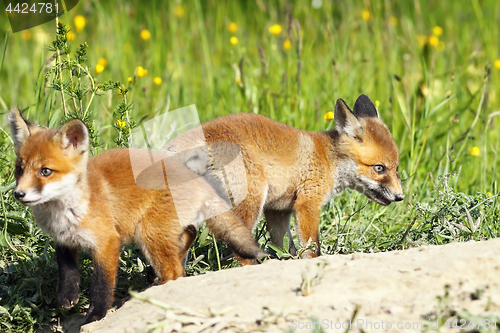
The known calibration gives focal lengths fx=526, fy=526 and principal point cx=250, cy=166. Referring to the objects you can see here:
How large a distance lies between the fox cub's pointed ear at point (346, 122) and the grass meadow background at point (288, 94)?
802 mm

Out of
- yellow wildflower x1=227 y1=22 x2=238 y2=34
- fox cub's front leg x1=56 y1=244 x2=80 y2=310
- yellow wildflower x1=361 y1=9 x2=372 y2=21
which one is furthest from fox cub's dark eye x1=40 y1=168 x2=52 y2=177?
yellow wildflower x1=361 y1=9 x2=372 y2=21

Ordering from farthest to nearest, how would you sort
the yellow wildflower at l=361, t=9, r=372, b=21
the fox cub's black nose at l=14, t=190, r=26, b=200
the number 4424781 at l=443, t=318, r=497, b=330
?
the yellow wildflower at l=361, t=9, r=372, b=21
the fox cub's black nose at l=14, t=190, r=26, b=200
the number 4424781 at l=443, t=318, r=497, b=330

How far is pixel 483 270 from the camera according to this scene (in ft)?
9.49

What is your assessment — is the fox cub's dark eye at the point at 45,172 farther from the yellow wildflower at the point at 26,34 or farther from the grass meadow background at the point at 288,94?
the yellow wildflower at the point at 26,34

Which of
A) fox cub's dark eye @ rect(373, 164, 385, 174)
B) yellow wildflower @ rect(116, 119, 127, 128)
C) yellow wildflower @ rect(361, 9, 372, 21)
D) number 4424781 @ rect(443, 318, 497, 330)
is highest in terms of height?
yellow wildflower @ rect(361, 9, 372, 21)

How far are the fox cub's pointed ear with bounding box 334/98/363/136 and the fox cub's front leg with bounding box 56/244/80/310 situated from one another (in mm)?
2583

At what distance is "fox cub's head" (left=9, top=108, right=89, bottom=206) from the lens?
136 inches

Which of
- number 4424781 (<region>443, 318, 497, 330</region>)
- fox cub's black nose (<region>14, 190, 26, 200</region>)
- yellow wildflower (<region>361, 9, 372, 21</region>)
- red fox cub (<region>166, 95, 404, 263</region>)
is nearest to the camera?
number 4424781 (<region>443, 318, 497, 330</region>)

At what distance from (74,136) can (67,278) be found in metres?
1.01

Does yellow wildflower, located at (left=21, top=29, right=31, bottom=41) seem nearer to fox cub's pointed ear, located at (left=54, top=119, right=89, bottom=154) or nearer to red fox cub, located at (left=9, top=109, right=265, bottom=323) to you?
red fox cub, located at (left=9, top=109, right=265, bottom=323)

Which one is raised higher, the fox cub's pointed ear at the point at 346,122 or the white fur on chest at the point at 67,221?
the fox cub's pointed ear at the point at 346,122

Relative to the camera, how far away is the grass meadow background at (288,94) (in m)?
4.30

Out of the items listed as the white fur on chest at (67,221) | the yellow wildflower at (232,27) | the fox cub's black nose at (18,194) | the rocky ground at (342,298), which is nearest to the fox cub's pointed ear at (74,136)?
the white fur on chest at (67,221)

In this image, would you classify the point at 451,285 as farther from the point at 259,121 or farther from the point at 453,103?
the point at 453,103
